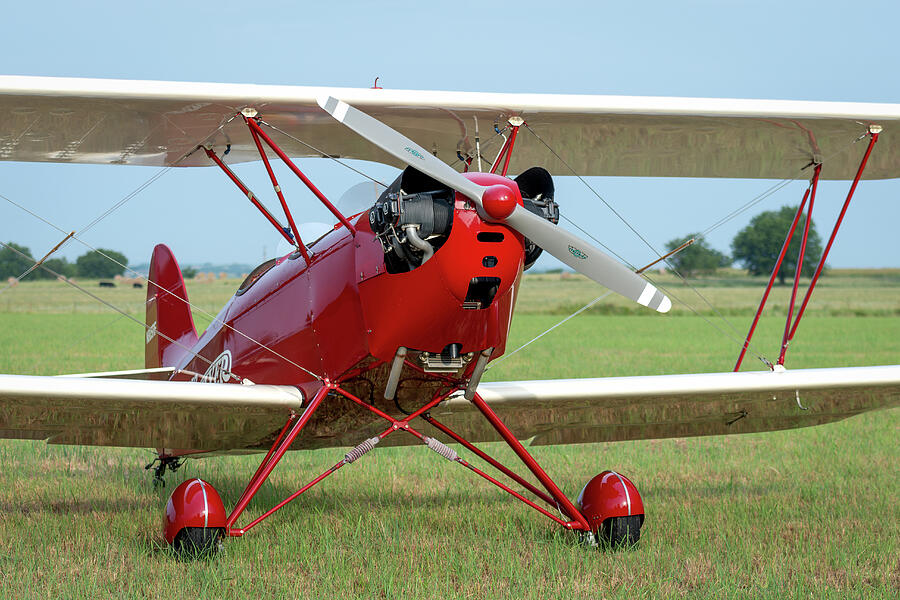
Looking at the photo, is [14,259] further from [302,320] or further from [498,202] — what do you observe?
[498,202]

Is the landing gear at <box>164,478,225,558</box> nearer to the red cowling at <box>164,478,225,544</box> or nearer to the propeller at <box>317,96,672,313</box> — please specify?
the red cowling at <box>164,478,225,544</box>

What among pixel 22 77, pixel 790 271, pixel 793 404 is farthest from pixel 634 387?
pixel 790 271

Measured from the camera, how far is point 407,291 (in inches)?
192

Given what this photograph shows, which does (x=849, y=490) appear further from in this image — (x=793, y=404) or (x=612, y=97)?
(x=612, y=97)

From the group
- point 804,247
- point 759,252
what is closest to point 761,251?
point 759,252

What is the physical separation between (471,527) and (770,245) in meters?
85.1

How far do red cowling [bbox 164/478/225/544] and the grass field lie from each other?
7.7 inches

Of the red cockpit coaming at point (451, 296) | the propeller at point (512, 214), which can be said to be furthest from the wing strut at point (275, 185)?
the propeller at point (512, 214)

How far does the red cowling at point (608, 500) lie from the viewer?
5.94 metres

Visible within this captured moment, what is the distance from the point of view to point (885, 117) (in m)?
6.40

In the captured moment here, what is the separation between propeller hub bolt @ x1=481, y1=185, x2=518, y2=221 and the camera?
14.6 feet

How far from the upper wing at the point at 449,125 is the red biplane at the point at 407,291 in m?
0.02

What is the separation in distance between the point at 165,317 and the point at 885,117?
6385 millimetres

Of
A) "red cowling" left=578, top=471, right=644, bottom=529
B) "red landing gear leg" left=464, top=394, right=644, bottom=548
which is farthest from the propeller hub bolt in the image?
"red cowling" left=578, top=471, right=644, bottom=529
